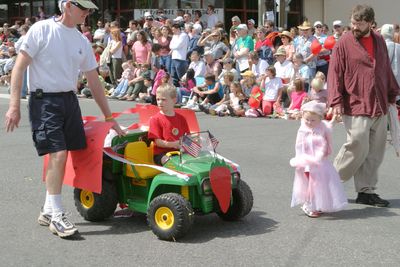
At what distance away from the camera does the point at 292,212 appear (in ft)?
20.9

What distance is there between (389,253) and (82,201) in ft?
8.79

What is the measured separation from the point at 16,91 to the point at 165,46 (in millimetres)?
12976

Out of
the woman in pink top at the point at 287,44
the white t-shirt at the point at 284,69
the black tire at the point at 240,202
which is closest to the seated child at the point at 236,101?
the white t-shirt at the point at 284,69

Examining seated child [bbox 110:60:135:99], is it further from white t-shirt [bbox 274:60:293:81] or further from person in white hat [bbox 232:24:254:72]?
white t-shirt [bbox 274:60:293:81]

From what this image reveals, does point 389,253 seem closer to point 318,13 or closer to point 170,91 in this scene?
point 170,91

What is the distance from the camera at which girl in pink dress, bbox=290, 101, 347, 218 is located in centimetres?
616

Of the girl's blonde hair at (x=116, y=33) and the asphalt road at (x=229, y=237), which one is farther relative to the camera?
the girl's blonde hair at (x=116, y=33)

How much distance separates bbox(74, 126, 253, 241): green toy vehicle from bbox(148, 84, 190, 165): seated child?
0.32 feet

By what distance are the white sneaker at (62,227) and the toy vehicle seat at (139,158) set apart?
68cm

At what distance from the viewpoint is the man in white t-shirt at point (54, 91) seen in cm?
543

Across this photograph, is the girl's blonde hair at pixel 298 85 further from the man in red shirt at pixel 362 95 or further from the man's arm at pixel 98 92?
the man's arm at pixel 98 92

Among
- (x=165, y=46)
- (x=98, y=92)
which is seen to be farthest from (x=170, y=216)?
(x=165, y=46)

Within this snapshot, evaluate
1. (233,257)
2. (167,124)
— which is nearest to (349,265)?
(233,257)

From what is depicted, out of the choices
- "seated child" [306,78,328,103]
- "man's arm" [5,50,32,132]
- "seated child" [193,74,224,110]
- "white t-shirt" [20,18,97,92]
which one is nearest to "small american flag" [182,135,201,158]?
"white t-shirt" [20,18,97,92]
